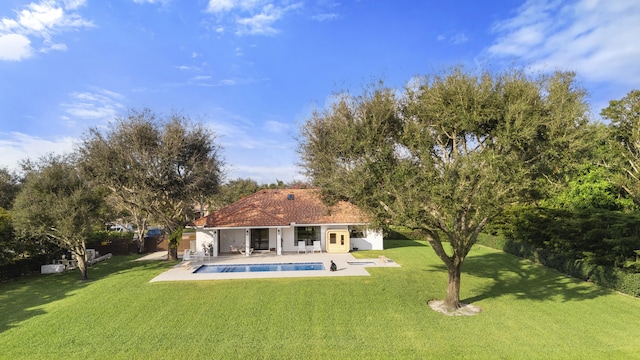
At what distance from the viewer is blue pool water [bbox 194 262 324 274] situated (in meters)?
21.8

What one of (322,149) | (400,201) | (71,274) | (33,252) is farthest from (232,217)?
(400,201)

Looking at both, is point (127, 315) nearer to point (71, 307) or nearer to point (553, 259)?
point (71, 307)

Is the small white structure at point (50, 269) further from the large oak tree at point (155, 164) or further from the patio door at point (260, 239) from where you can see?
the patio door at point (260, 239)

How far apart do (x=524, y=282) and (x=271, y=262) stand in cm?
1530

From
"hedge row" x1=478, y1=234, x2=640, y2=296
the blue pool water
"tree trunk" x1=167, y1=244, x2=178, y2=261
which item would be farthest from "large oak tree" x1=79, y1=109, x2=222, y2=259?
"hedge row" x1=478, y1=234, x2=640, y2=296

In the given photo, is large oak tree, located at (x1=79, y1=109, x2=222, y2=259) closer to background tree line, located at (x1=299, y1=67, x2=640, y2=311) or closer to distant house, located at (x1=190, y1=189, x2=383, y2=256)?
distant house, located at (x1=190, y1=189, x2=383, y2=256)

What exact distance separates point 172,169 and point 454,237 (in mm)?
19727

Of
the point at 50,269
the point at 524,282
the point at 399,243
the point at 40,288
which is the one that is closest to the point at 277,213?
the point at 399,243

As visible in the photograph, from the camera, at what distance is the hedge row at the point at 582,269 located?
53.5 ft

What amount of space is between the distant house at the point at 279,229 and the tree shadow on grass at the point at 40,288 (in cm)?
463

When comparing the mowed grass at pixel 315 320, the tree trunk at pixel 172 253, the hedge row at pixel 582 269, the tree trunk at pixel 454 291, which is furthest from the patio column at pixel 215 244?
the hedge row at pixel 582 269

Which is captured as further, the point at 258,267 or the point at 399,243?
the point at 399,243

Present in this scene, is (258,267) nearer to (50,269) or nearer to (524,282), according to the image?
(50,269)

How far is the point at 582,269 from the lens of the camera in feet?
62.9
